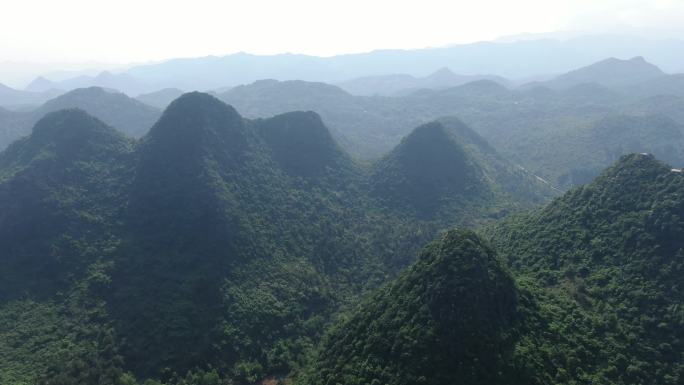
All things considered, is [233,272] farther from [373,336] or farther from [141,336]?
[373,336]

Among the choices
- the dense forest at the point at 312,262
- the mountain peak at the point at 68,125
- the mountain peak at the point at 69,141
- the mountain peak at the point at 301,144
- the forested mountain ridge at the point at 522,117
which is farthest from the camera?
the forested mountain ridge at the point at 522,117

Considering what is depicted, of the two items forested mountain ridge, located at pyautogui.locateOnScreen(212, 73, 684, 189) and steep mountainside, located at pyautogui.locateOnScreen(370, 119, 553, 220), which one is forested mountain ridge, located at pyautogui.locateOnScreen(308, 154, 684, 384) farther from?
forested mountain ridge, located at pyautogui.locateOnScreen(212, 73, 684, 189)

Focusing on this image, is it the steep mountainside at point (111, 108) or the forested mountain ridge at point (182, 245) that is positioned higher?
the steep mountainside at point (111, 108)

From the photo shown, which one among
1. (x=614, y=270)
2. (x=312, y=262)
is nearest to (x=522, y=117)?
(x=312, y=262)

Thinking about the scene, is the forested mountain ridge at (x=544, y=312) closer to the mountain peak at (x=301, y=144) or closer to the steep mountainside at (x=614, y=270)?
the steep mountainside at (x=614, y=270)

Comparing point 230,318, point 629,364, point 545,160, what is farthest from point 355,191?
point 545,160

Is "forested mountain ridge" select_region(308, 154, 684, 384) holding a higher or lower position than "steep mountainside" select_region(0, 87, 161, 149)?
lower

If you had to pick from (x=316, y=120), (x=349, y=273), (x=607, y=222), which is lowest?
(x=349, y=273)

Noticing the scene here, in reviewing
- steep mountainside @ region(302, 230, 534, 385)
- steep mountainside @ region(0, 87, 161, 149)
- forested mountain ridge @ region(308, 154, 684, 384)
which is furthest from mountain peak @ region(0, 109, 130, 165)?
steep mountainside @ region(0, 87, 161, 149)

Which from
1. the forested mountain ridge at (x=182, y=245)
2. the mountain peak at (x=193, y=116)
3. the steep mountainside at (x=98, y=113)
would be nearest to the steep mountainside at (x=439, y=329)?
the forested mountain ridge at (x=182, y=245)
